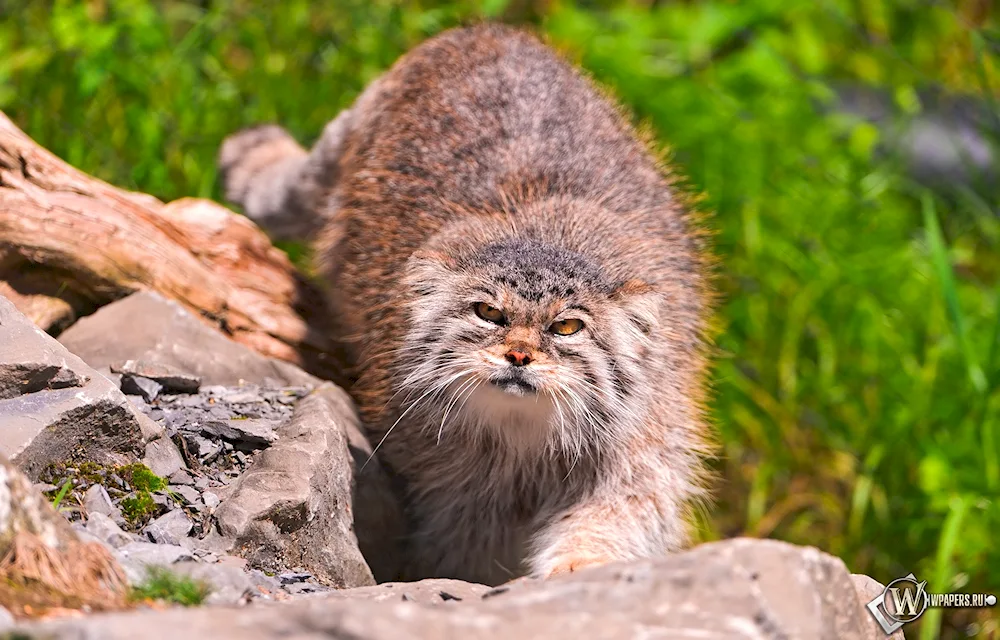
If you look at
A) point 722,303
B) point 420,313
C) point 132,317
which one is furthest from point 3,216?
point 722,303

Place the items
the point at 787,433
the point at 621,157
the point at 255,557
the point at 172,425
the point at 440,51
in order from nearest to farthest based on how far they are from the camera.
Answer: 1. the point at 255,557
2. the point at 172,425
3. the point at 621,157
4. the point at 440,51
5. the point at 787,433

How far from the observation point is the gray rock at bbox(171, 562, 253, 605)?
303 centimetres

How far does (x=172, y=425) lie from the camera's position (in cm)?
404

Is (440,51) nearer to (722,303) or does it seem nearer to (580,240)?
(580,240)

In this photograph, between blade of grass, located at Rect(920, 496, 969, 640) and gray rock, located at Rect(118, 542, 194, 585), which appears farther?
blade of grass, located at Rect(920, 496, 969, 640)

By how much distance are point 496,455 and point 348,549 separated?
73 centimetres

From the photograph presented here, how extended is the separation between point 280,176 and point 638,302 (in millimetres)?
2878

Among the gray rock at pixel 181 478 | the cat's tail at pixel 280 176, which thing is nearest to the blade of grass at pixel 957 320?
the cat's tail at pixel 280 176

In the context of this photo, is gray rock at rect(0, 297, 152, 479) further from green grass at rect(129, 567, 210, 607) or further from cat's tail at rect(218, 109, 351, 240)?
cat's tail at rect(218, 109, 351, 240)

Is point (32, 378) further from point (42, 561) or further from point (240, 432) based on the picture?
point (42, 561)

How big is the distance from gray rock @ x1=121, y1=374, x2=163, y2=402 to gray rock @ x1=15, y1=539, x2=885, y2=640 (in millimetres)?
1341

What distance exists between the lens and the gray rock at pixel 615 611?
7.84ft

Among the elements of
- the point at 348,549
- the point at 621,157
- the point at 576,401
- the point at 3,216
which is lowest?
the point at 348,549

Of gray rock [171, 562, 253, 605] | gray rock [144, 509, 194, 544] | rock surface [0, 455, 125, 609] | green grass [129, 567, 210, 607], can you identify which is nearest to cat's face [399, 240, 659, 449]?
gray rock [144, 509, 194, 544]
